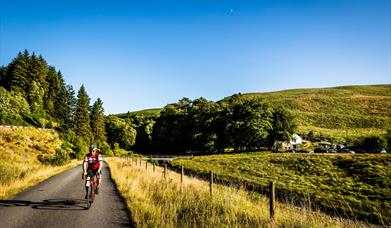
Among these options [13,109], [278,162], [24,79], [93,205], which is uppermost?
[24,79]

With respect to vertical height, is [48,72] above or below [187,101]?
above

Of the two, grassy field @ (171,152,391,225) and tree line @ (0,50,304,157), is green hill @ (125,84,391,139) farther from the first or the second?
grassy field @ (171,152,391,225)

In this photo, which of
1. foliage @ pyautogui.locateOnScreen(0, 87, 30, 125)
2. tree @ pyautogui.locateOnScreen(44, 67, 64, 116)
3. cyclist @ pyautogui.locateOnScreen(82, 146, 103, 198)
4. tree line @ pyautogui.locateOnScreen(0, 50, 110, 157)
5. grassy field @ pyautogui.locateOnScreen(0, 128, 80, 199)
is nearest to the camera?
cyclist @ pyautogui.locateOnScreen(82, 146, 103, 198)

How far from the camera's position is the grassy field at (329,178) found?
23.4 m

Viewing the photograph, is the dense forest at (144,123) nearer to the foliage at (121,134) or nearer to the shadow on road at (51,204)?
the foliage at (121,134)

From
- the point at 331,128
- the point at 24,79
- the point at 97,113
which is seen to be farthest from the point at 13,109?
the point at 331,128

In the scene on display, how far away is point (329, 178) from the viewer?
37125 millimetres

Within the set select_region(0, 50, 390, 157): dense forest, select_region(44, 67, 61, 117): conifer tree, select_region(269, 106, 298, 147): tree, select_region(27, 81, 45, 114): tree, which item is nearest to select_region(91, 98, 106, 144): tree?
select_region(0, 50, 390, 157): dense forest

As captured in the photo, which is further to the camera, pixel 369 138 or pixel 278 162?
pixel 369 138

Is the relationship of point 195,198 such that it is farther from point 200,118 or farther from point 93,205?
point 200,118

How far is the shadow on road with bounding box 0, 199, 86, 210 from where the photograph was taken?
9820 mm

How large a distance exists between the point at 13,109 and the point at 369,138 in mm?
87524

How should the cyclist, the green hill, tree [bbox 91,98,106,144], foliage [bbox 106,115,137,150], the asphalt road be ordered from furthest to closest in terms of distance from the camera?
the green hill < foliage [bbox 106,115,137,150] < tree [bbox 91,98,106,144] < the cyclist < the asphalt road

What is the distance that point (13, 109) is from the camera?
64.4 meters
